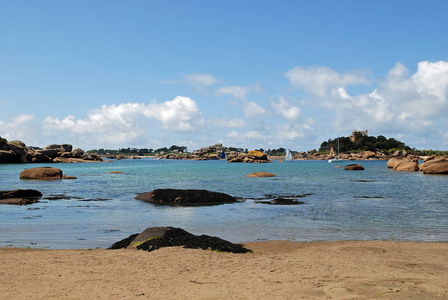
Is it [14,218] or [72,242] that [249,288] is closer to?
[72,242]

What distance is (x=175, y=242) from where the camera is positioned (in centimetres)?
1113

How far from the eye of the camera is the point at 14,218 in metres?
17.4

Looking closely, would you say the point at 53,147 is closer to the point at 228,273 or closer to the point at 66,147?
the point at 66,147

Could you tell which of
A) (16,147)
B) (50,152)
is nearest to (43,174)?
(16,147)

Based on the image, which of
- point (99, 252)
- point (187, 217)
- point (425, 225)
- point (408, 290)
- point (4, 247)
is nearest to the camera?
point (408, 290)

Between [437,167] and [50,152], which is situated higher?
[50,152]

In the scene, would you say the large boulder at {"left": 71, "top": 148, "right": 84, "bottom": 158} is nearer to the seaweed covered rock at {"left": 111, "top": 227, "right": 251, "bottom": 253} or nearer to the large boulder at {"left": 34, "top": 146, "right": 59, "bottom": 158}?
the large boulder at {"left": 34, "top": 146, "right": 59, "bottom": 158}

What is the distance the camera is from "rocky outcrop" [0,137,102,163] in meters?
107

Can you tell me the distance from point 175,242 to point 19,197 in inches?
741

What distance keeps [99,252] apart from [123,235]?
3660 mm

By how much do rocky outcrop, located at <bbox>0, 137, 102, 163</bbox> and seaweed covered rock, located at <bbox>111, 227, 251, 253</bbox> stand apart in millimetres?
110736

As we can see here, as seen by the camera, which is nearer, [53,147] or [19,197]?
[19,197]

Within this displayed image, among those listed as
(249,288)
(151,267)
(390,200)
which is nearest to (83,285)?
(151,267)

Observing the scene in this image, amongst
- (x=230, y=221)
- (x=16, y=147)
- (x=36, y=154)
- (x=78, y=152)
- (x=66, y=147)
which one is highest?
(x=66, y=147)
